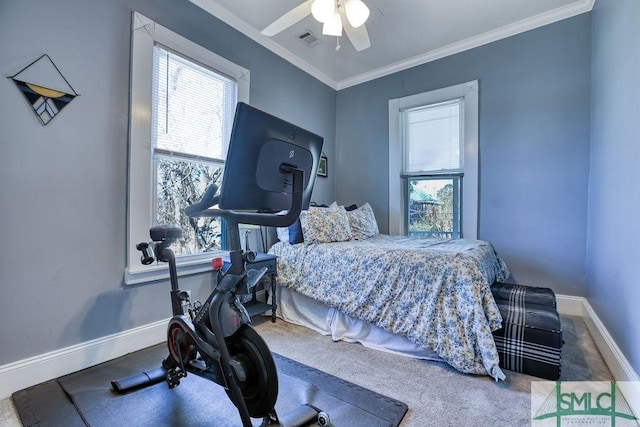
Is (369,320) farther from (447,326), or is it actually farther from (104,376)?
(104,376)

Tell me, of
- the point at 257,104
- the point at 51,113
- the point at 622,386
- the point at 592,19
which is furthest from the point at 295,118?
the point at 622,386

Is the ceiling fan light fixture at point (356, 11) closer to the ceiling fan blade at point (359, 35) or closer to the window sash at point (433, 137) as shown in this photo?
the ceiling fan blade at point (359, 35)

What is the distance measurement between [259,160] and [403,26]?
9.08 feet

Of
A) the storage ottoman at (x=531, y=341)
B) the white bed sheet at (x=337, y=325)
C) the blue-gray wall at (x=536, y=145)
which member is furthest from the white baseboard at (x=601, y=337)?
the white bed sheet at (x=337, y=325)

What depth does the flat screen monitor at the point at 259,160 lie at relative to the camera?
1041 mm

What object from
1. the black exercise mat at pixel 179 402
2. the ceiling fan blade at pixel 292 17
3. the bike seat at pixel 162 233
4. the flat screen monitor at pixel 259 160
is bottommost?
the black exercise mat at pixel 179 402

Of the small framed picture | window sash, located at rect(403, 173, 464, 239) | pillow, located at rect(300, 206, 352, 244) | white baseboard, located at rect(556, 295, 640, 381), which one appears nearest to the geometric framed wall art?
pillow, located at rect(300, 206, 352, 244)

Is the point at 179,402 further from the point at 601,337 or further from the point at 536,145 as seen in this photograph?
the point at 536,145

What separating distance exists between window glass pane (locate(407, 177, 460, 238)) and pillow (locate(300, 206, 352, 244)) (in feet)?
3.82

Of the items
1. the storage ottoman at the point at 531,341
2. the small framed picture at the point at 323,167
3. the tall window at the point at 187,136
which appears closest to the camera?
the storage ottoman at the point at 531,341

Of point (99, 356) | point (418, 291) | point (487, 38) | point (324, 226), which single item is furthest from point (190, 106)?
point (487, 38)

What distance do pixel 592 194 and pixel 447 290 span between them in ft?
5.98

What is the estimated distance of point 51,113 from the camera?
Result: 181 centimetres

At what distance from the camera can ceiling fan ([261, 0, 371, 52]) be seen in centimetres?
202
